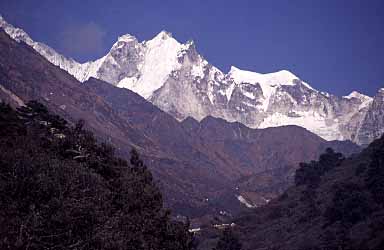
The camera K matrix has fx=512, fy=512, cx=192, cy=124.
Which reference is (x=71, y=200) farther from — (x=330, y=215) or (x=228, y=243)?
(x=330, y=215)

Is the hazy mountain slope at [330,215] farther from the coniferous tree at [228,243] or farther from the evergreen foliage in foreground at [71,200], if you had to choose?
the evergreen foliage in foreground at [71,200]

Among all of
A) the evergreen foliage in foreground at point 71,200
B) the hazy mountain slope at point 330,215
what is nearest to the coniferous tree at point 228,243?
the hazy mountain slope at point 330,215

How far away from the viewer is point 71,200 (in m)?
38.3

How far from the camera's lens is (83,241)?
116 feet

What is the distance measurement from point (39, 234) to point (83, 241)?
10.0ft

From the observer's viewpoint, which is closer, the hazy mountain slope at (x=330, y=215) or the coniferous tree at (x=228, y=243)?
the hazy mountain slope at (x=330, y=215)

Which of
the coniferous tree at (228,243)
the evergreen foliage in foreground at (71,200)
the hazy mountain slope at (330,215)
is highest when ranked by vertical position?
the hazy mountain slope at (330,215)

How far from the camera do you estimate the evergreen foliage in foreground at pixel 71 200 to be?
115ft

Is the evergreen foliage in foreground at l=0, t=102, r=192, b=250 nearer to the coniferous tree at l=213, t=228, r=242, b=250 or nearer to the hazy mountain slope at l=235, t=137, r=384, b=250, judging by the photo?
the hazy mountain slope at l=235, t=137, r=384, b=250

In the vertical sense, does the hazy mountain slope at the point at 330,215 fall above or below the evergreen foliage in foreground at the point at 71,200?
above

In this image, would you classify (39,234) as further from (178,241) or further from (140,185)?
(140,185)

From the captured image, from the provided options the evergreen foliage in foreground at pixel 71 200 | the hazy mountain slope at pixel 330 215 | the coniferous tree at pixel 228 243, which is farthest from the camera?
the coniferous tree at pixel 228 243

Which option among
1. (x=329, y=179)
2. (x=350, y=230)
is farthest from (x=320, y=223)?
(x=329, y=179)

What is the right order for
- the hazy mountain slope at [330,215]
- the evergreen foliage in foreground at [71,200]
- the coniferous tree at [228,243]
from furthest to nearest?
1. the coniferous tree at [228,243]
2. the hazy mountain slope at [330,215]
3. the evergreen foliage in foreground at [71,200]
